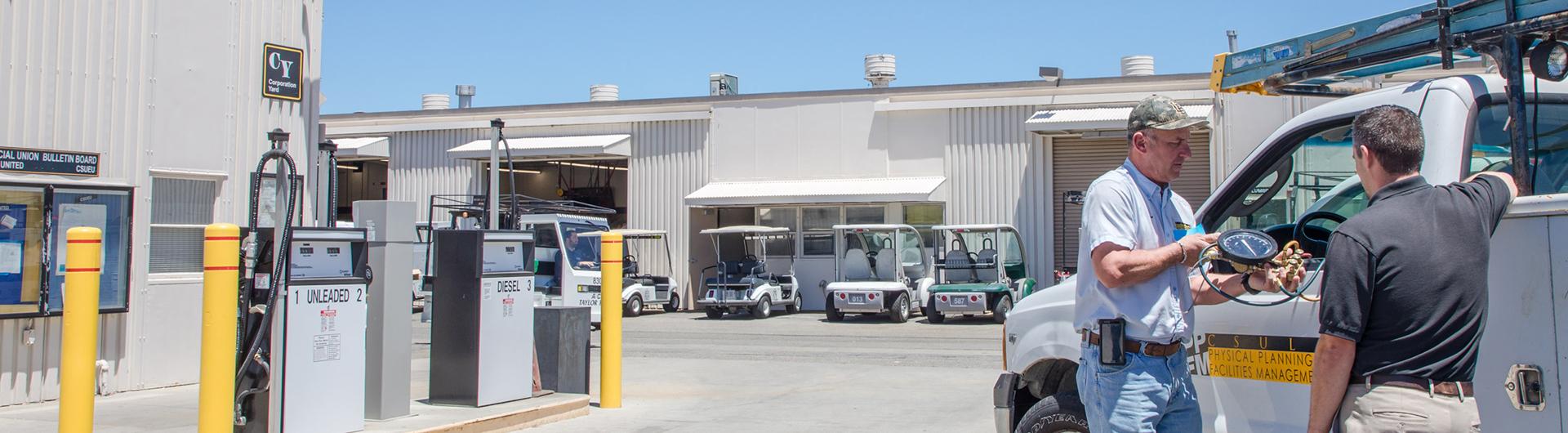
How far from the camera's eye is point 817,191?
1082 inches

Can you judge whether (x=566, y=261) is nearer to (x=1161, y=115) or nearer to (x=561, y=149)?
(x=561, y=149)

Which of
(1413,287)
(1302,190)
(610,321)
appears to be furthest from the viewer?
(610,321)

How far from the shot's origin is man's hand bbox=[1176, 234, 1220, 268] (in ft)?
12.8

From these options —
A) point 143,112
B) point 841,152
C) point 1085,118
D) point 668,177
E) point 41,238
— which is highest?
point 1085,118

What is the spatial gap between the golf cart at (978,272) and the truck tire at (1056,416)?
636 inches

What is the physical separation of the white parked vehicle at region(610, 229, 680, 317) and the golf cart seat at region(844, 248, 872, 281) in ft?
13.8

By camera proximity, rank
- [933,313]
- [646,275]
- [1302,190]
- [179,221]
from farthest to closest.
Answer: [646,275] < [933,313] < [179,221] < [1302,190]

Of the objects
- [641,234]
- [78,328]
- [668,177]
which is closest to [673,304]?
[641,234]

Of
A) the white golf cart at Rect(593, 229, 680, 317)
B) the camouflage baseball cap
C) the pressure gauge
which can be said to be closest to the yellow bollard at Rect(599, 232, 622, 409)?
the camouflage baseball cap

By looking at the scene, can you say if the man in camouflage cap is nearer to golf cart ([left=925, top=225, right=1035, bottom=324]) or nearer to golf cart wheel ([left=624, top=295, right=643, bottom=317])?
golf cart ([left=925, top=225, right=1035, bottom=324])

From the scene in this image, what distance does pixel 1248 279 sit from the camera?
4.00 metres

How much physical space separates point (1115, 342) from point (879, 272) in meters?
20.8

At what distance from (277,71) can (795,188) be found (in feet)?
55.0

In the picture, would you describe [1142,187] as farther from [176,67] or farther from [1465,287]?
[176,67]
